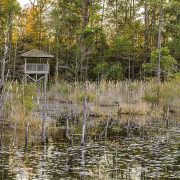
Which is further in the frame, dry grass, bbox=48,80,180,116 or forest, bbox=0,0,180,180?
dry grass, bbox=48,80,180,116

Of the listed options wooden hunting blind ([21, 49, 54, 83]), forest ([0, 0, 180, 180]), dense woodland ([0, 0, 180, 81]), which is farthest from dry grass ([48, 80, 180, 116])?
wooden hunting blind ([21, 49, 54, 83])

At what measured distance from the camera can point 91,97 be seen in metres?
20.3

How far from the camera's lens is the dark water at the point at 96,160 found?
488 inches

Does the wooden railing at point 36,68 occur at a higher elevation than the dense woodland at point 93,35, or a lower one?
lower

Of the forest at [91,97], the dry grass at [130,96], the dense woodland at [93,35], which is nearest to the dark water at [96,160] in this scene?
the forest at [91,97]

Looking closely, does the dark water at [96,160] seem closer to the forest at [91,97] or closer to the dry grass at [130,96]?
the forest at [91,97]

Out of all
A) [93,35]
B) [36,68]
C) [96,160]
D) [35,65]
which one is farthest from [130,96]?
[93,35]

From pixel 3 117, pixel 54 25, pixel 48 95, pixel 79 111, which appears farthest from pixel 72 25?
pixel 3 117

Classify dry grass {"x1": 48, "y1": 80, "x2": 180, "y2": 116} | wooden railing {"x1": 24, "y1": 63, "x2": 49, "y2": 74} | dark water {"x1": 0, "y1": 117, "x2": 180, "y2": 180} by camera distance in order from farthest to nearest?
wooden railing {"x1": 24, "y1": 63, "x2": 49, "y2": 74}
dry grass {"x1": 48, "y1": 80, "x2": 180, "y2": 116}
dark water {"x1": 0, "y1": 117, "x2": 180, "y2": 180}

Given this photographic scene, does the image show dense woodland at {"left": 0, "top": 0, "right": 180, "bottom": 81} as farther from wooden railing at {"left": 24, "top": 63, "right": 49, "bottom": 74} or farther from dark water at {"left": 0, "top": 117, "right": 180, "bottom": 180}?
dark water at {"left": 0, "top": 117, "right": 180, "bottom": 180}

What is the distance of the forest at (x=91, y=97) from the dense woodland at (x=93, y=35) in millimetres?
111

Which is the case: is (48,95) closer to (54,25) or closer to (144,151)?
(54,25)

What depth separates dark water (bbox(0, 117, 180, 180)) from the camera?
12406mm

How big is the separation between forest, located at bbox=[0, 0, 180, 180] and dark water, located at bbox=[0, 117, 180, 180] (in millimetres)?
27
